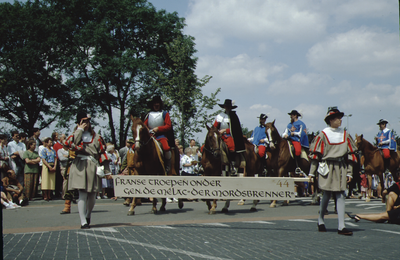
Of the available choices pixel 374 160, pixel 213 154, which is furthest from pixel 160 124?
pixel 374 160

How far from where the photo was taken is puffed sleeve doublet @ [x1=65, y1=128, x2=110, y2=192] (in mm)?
8195

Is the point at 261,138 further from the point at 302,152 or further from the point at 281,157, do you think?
the point at 302,152

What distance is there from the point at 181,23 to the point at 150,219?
2932 cm

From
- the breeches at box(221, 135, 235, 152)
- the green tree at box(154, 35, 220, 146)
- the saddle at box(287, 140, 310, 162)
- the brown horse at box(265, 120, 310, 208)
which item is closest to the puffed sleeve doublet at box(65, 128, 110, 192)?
the breeches at box(221, 135, 235, 152)

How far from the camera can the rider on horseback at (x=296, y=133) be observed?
13828mm

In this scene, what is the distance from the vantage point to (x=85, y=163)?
8398 millimetres

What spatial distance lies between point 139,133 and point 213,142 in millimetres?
1855

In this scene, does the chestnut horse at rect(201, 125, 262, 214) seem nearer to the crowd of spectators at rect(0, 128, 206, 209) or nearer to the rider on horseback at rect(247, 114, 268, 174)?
the rider on horseback at rect(247, 114, 268, 174)

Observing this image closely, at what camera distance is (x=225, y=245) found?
257 inches

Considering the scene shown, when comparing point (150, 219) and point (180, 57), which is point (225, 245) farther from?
point (180, 57)

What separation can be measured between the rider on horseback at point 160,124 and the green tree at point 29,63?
75.3ft

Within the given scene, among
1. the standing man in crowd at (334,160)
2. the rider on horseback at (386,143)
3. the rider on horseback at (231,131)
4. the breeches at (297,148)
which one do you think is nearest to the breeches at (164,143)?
the rider on horseback at (231,131)

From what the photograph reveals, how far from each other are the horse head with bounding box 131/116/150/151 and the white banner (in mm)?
2099

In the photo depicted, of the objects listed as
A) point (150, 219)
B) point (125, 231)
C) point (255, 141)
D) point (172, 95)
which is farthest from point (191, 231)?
point (172, 95)
